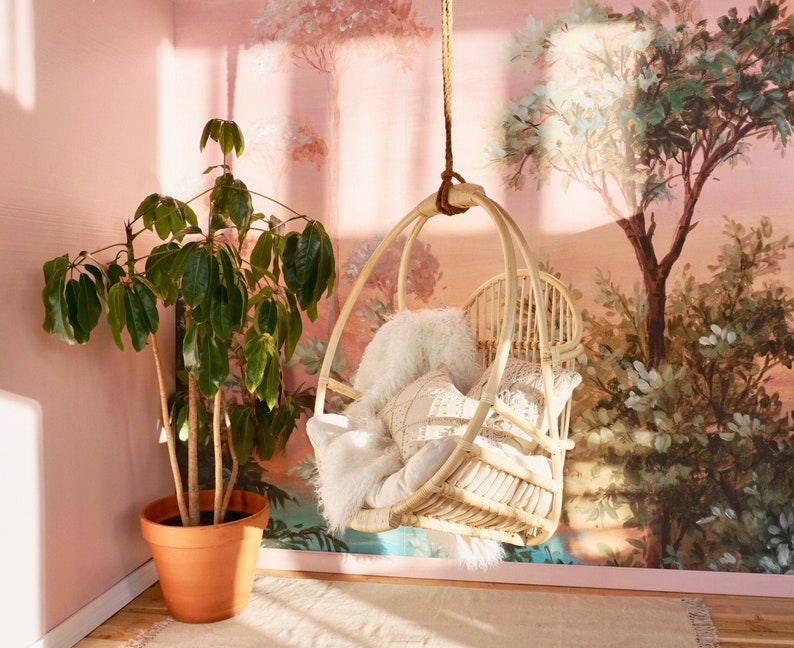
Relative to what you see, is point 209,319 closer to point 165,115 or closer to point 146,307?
point 146,307

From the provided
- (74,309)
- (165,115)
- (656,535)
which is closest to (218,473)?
(74,309)

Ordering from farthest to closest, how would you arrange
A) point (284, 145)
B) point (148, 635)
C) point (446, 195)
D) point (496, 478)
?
point (284, 145) < point (148, 635) < point (446, 195) < point (496, 478)

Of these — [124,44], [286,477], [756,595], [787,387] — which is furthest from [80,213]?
[756,595]

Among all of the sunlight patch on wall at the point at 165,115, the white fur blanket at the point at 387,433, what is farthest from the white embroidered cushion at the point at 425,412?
the sunlight patch on wall at the point at 165,115

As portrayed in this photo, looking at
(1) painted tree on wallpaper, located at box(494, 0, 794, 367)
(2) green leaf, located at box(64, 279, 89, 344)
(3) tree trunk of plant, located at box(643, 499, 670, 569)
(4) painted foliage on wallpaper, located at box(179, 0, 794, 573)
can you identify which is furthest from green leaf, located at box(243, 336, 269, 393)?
(3) tree trunk of plant, located at box(643, 499, 670, 569)

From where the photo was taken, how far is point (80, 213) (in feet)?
8.59

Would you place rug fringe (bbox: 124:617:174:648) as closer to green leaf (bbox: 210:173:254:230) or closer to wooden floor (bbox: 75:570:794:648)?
wooden floor (bbox: 75:570:794:648)

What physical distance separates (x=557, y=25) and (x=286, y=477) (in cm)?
206

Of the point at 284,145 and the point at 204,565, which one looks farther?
the point at 284,145

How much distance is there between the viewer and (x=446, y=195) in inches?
84.4

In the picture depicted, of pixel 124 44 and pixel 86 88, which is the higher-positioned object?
pixel 124 44

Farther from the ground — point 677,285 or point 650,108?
point 650,108

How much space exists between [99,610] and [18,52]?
5.93ft

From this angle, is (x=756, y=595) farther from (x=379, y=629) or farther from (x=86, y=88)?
(x=86, y=88)
